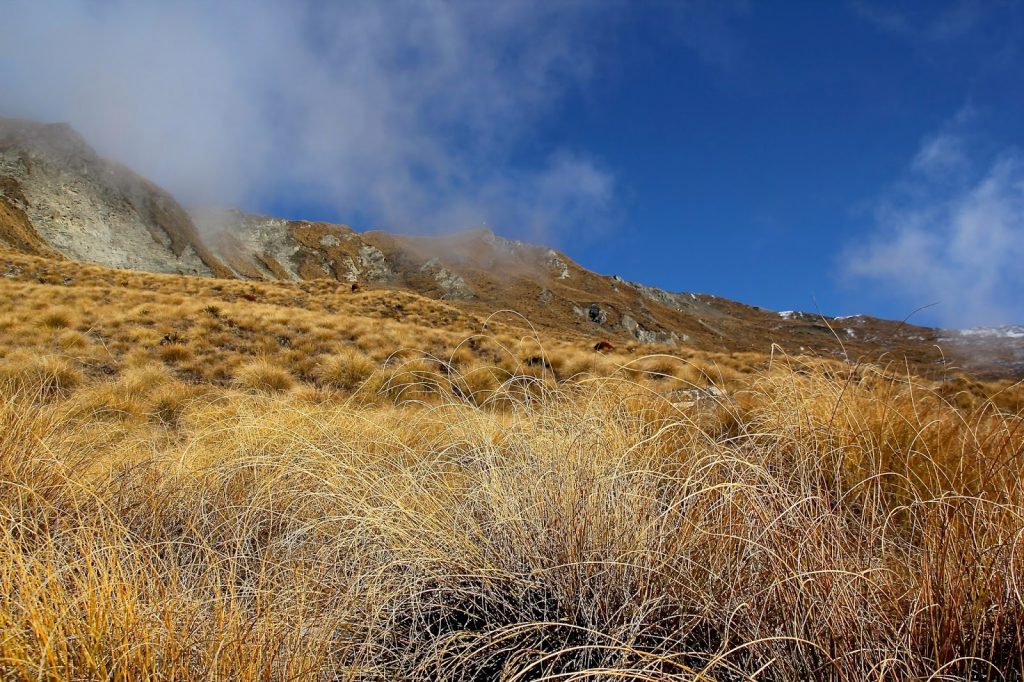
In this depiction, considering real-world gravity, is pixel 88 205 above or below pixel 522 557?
above

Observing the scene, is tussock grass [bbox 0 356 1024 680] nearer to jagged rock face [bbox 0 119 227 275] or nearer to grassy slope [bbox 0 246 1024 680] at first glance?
grassy slope [bbox 0 246 1024 680]

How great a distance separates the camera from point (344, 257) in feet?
312

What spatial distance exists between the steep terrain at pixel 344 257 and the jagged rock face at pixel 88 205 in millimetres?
163

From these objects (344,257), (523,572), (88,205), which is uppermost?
(344,257)

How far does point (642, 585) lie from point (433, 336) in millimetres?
10503

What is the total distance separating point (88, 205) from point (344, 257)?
38980 millimetres

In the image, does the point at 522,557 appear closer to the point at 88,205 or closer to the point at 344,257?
the point at 88,205

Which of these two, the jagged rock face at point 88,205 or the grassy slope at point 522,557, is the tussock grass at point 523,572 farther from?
the jagged rock face at point 88,205

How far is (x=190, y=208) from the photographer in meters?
Answer: 90.3

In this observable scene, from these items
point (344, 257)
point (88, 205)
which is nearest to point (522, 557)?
point (88, 205)

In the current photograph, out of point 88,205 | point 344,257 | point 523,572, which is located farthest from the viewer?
point 344,257

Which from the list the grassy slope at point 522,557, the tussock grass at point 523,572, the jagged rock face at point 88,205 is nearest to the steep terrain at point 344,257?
the jagged rock face at point 88,205

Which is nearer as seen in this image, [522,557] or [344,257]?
[522,557]

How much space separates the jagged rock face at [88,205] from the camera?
55000 millimetres
